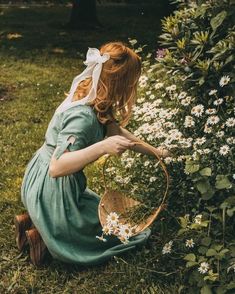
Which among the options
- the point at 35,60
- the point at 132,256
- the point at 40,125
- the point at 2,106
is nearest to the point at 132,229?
the point at 132,256

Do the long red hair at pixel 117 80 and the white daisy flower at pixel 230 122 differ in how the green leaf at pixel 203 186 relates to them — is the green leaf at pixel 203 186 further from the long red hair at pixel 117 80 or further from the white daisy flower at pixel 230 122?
the long red hair at pixel 117 80

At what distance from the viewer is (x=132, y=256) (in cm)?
340

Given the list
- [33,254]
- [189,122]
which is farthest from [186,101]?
[33,254]

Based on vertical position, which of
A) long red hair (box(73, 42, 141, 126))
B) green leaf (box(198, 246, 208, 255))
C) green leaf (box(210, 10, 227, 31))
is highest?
green leaf (box(210, 10, 227, 31))

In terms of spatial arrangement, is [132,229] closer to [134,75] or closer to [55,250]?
[55,250]

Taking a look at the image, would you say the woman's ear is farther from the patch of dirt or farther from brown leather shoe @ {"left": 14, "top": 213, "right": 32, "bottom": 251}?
the patch of dirt

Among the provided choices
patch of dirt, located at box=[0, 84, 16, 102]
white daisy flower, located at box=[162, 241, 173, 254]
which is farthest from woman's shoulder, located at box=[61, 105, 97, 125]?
patch of dirt, located at box=[0, 84, 16, 102]

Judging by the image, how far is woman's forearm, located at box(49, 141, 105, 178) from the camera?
114 inches

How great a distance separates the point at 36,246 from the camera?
3.38 metres

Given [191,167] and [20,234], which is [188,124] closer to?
[191,167]

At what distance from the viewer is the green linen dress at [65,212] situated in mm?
3268

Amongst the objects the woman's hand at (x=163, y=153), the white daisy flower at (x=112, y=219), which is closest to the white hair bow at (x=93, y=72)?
the woman's hand at (x=163, y=153)

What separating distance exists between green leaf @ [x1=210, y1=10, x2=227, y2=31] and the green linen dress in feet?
2.62

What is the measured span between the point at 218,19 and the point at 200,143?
26.7 inches
